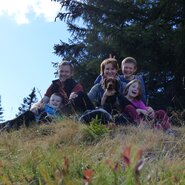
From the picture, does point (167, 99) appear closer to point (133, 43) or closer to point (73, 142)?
point (133, 43)

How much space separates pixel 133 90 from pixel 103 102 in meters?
0.52

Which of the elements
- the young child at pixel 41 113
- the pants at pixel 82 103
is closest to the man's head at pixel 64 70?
the young child at pixel 41 113

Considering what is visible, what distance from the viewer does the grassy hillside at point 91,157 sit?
145 cm

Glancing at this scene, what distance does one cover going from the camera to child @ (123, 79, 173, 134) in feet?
18.9

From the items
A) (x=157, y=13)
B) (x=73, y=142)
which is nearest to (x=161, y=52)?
(x=157, y=13)

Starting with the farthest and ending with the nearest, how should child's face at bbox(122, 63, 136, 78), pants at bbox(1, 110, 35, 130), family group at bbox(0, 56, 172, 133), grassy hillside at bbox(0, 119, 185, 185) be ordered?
child's face at bbox(122, 63, 136, 78)
pants at bbox(1, 110, 35, 130)
family group at bbox(0, 56, 172, 133)
grassy hillside at bbox(0, 119, 185, 185)

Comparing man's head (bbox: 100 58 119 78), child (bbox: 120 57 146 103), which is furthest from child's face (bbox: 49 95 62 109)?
child (bbox: 120 57 146 103)

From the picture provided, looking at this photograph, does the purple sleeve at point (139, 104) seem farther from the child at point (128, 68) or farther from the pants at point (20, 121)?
the pants at point (20, 121)

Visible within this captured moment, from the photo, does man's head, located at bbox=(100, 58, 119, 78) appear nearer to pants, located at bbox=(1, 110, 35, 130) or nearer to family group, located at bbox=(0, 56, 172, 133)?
family group, located at bbox=(0, 56, 172, 133)

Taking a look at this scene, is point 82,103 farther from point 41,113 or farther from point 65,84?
point 65,84

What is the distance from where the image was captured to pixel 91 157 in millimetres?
3088

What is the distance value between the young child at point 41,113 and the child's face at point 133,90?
3.61 feet

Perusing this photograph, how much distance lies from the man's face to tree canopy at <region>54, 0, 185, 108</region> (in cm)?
527

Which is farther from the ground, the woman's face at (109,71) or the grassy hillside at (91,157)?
the woman's face at (109,71)
